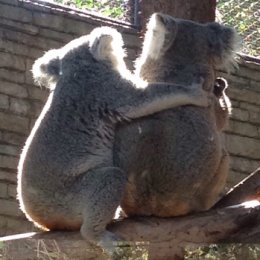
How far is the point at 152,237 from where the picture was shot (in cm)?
415

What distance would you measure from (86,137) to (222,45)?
2.86 ft

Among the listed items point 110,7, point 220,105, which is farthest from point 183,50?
point 110,7

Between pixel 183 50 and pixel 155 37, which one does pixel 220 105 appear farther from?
pixel 155 37

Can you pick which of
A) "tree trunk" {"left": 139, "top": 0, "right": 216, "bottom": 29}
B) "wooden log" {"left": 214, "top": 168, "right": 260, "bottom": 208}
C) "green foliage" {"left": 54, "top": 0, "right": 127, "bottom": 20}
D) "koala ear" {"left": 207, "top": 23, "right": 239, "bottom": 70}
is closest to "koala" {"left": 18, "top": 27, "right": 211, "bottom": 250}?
"koala ear" {"left": 207, "top": 23, "right": 239, "bottom": 70}

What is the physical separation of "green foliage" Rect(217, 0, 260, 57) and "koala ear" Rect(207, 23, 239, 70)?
3095 mm

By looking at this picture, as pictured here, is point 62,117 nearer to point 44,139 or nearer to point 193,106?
point 44,139

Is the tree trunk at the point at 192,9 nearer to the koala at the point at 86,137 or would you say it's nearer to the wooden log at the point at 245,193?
the koala at the point at 86,137

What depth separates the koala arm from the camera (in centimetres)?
431

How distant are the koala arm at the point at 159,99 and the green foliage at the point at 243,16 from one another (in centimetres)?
351

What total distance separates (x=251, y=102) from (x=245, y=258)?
442 centimetres

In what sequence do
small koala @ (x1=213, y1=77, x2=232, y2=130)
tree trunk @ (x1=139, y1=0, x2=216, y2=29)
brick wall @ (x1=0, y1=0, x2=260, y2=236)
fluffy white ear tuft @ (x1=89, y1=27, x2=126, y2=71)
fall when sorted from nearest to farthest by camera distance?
fluffy white ear tuft @ (x1=89, y1=27, x2=126, y2=71) < small koala @ (x1=213, y1=77, x2=232, y2=130) < tree trunk @ (x1=139, y1=0, x2=216, y2=29) < brick wall @ (x1=0, y1=0, x2=260, y2=236)

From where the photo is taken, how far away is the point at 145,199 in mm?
4340

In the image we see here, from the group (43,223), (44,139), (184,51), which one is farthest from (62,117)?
(184,51)

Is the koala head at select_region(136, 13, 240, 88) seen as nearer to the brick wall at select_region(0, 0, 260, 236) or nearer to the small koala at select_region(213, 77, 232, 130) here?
the small koala at select_region(213, 77, 232, 130)
